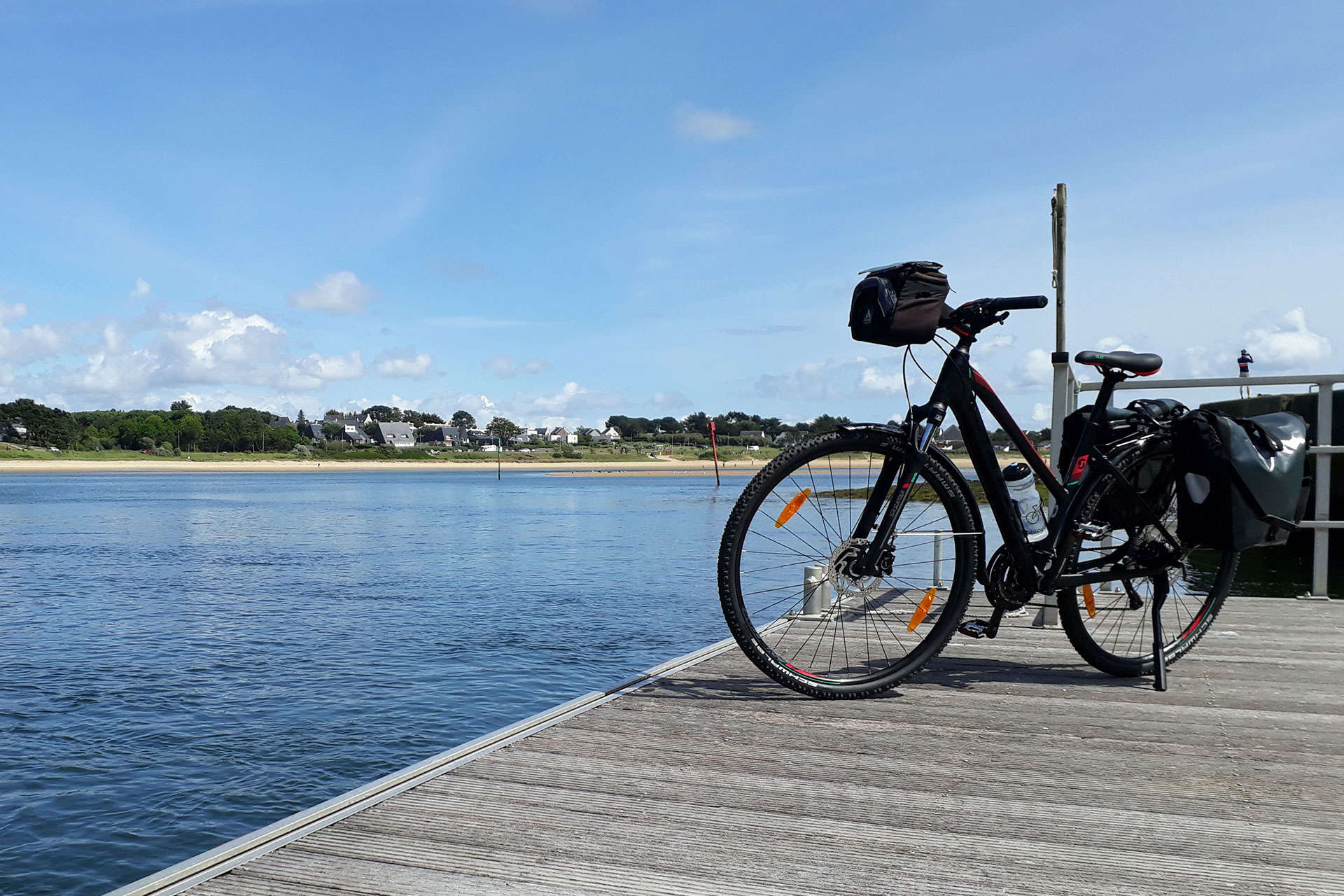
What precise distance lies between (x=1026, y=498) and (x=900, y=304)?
4.19 ft

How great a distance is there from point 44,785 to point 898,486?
6037 millimetres

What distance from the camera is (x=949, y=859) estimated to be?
2.16m

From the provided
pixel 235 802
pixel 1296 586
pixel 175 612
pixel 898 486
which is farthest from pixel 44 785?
pixel 1296 586

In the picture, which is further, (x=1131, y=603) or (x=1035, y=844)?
(x=1131, y=603)

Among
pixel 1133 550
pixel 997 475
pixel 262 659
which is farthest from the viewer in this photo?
pixel 262 659

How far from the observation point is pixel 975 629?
3.73m

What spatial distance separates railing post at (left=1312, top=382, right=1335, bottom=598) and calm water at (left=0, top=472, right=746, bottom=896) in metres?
5.98

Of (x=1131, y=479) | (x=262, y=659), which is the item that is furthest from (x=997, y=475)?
(x=262, y=659)

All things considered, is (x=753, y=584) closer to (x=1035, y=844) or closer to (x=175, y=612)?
(x=175, y=612)

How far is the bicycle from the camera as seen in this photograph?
3615mm

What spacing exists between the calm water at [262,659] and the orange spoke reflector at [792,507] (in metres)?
3.94

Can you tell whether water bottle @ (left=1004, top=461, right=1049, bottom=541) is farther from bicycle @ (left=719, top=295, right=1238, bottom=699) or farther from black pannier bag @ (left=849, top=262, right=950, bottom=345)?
black pannier bag @ (left=849, top=262, right=950, bottom=345)

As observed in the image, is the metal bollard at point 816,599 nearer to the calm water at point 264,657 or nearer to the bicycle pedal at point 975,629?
A: the bicycle pedal at point 975,629

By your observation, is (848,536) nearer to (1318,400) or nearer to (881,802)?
Answer: (881,802)
